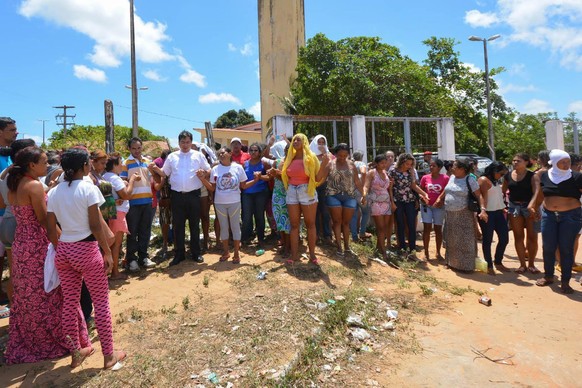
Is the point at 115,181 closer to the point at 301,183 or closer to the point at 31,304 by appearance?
the point at 31,304

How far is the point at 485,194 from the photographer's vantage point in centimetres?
583

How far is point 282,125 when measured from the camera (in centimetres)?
764

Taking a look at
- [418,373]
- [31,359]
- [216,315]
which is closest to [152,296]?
[216,315]

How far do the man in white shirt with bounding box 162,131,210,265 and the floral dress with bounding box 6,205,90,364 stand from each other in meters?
2.15

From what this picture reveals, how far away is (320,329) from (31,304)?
2597 millimetres

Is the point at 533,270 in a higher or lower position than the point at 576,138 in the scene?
lower

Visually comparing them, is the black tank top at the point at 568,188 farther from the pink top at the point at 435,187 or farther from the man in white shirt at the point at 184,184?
the man in white shirt at the point at 184,184

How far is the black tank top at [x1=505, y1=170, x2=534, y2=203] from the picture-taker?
18.8ft

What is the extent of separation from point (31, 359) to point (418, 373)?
333 centimetres

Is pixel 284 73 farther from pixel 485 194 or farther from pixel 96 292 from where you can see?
pixel 96 292

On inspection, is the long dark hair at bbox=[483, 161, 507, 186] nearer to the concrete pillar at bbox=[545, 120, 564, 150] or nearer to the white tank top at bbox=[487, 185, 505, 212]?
the white tank top at bbox=[487, 185, 505, 212]

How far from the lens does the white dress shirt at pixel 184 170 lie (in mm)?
5363

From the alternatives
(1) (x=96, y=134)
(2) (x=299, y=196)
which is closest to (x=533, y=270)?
(2) (x=299, y=196)

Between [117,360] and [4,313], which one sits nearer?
[117,360]
